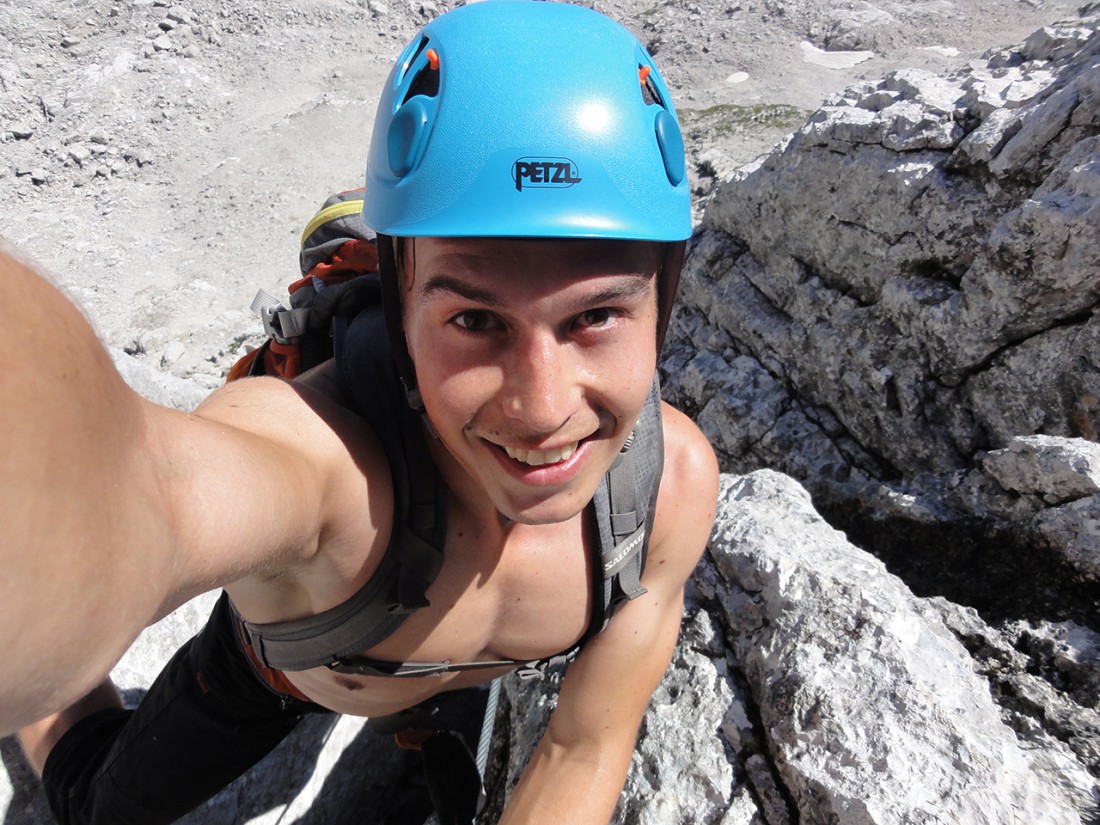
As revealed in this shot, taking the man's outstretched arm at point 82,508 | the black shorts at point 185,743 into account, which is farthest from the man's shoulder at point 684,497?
the black shorts at point 185,743

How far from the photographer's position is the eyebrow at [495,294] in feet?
5.66

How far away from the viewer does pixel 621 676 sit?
2.63 meters

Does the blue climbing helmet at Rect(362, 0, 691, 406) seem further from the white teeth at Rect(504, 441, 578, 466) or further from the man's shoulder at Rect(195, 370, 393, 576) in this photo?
the white teeth at Rect(504, 441, 578, 466)

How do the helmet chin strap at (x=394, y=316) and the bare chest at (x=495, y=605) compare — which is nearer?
the helmet chin strap at (x=394, y=316)

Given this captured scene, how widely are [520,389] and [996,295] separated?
11.7ft

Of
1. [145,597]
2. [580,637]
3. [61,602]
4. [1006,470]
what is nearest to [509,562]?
[580,637]

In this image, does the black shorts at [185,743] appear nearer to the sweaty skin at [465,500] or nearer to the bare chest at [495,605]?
the sweaty skin at [465,500]

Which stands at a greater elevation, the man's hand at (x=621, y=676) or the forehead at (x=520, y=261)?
the forehead at (x=520, y=261)

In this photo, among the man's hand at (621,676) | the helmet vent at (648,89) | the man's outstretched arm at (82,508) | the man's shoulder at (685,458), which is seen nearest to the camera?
the man's outstretched arm at (82,508)

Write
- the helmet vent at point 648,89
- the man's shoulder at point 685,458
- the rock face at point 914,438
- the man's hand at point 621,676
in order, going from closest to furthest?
the helmet vent at point 648,89 → the rock face at point 914,438 → the man's hand at point 621,676 → the man's shoulder at point 685,458

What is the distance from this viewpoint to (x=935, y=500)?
3.83 meters

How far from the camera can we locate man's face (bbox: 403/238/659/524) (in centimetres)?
174

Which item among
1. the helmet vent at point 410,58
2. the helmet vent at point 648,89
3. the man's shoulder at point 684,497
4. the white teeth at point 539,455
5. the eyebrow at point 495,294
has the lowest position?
the man's shoulder at point 684,497

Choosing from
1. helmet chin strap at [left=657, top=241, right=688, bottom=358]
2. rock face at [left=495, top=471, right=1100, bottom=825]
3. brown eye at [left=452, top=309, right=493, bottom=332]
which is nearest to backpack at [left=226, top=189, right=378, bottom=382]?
brown eye at [left=452, top=309, right=493, bottom=332]
